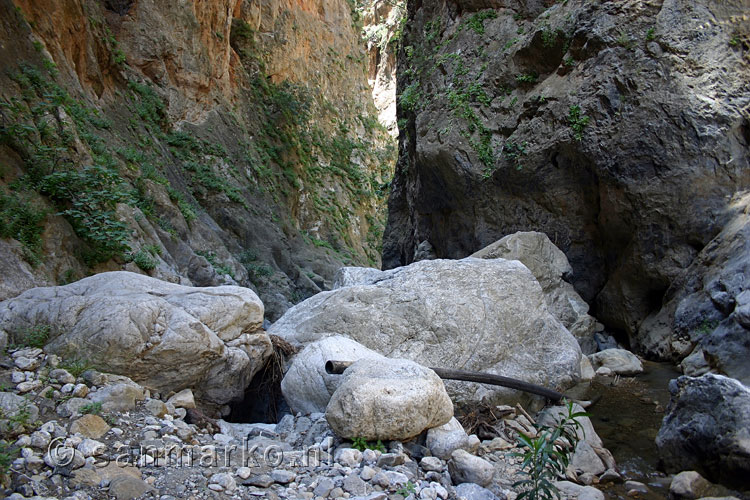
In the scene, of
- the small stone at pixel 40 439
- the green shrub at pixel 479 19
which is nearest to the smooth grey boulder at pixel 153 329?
the small stone at pixel 40 439

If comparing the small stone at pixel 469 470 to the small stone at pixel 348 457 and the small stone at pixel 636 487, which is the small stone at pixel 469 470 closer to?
the small stone at pixel 348 457

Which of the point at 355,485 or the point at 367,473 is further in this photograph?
the point at 367,473

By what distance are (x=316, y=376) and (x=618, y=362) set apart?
5.73 meters

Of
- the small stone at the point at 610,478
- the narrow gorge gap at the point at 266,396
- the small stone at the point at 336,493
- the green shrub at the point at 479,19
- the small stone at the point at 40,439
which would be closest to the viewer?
the small stone at the point at 40,439

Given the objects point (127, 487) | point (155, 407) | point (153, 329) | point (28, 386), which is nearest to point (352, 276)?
point (153, 329)

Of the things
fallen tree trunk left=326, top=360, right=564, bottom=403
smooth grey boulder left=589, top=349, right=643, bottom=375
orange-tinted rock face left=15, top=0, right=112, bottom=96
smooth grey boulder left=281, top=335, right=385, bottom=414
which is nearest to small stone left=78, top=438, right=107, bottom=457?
smooth grey boulder left=281, top=335, right=385, bottom=414

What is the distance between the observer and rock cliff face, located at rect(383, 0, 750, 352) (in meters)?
8.92

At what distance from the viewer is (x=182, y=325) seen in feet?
14.8

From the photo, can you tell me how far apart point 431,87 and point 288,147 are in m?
11.1

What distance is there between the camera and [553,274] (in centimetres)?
1001

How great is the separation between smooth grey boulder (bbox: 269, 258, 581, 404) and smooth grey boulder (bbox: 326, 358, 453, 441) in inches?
70.2

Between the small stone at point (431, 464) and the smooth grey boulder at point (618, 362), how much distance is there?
5369 mm

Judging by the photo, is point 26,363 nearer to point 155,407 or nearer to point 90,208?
point 155,407

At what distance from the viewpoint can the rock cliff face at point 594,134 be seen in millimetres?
8922
